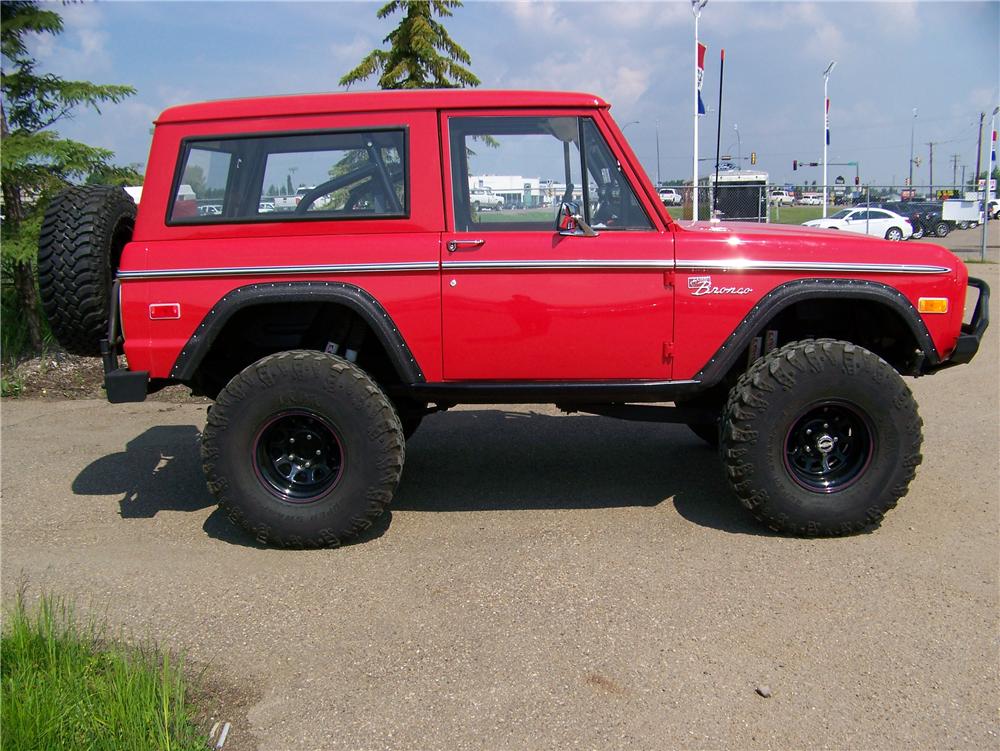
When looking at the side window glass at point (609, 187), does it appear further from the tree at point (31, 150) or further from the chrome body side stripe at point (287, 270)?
the tree at point (31, 150)

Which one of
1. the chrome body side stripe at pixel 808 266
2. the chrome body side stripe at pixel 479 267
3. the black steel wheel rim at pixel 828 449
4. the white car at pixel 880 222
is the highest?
the white car at pixel 880 222

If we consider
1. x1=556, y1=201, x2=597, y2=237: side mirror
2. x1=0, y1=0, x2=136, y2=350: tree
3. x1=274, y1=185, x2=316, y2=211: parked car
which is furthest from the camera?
x1=0, y1=0, x2=136, y2=350: tree

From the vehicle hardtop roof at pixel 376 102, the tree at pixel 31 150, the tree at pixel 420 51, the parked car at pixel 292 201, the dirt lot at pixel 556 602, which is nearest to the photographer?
the dirt lot at pixel 556 602

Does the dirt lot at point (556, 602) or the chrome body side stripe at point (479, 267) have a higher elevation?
the chrome body side stripe at point (479, 267)

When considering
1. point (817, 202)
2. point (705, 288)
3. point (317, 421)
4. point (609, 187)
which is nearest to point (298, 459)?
point (317, 421)

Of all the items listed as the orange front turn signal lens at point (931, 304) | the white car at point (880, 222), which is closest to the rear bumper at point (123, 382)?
the orange front turn signal lens at point (931, 304)

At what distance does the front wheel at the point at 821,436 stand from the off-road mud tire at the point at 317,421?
5.68 ft

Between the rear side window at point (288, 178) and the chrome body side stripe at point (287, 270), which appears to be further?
the rear side window at point (288, 178)

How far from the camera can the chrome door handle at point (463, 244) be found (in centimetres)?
410

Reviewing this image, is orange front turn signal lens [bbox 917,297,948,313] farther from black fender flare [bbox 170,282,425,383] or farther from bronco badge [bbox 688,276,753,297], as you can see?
black fender flare [bbox 170,282,425,383]

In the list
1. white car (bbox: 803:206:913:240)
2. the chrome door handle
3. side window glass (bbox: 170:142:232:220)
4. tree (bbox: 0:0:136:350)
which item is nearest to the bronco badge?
the chrome door handle

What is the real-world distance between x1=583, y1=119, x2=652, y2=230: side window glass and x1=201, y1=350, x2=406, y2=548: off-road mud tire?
1470mm

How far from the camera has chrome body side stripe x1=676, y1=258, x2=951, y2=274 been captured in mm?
4105

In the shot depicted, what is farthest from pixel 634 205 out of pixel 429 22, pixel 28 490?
pixel 429 22
